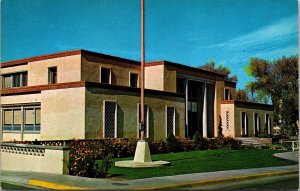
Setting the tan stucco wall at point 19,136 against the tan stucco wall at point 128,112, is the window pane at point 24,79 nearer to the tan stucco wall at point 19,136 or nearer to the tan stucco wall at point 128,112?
the tan stucco wall at point 19,136

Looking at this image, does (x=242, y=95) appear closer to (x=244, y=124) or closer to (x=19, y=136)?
(x=244, y=124)

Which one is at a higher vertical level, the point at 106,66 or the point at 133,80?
the point at 106,66

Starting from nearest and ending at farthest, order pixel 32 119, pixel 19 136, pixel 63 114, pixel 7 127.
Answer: pixel 63 114 < pixel 32 119 < pixel 19 136 < pixel 7 127

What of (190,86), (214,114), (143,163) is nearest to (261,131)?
(214,114)

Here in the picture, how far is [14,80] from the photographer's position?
37.0 meters

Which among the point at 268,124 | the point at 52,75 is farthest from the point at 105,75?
the point at 268,124

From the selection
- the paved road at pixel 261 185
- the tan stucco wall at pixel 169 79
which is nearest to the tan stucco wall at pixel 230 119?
the tan stucco wall at pixel 169 79

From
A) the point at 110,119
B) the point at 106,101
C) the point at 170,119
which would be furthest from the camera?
the point at 170,119

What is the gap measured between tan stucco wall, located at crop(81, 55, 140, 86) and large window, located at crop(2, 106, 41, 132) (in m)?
4.30

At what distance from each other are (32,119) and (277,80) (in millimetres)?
29772

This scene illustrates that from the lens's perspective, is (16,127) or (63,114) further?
(16,127)

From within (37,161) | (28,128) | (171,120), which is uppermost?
(171,120)

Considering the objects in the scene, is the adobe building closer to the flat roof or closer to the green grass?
the flat roof

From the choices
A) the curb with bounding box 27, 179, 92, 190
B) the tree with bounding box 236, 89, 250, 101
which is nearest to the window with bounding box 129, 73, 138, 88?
the curb with bounding box 27, 179, 92, 190
